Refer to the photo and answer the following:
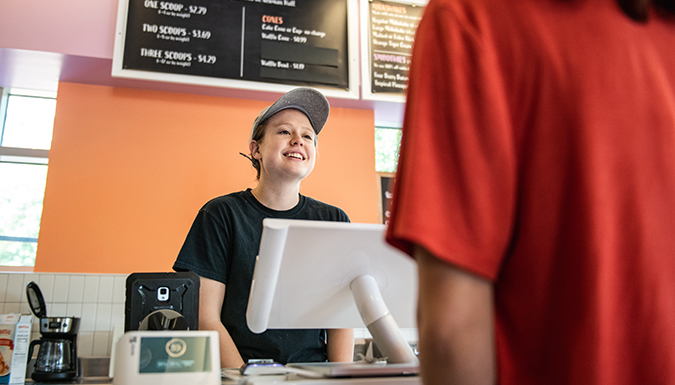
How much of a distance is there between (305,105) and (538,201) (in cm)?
132

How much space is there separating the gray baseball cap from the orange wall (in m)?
1.19

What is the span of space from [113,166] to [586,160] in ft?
8.96

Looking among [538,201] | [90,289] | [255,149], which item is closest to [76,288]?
[90,289]

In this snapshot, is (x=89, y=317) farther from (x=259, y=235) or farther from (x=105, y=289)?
(x=259, y=235)

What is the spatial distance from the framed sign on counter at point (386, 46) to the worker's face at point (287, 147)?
1354 mm

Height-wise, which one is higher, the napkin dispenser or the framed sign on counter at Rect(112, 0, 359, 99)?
the framed sign on counter at Rect(112, 0, 359, 99)

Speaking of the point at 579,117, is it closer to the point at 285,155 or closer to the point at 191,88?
the point at 285,155

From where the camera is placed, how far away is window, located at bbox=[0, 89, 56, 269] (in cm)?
294

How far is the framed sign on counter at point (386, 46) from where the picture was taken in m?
3.02

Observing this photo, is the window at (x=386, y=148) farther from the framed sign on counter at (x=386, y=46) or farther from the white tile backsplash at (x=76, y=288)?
the white tile backsplash at (x=76, y=288)

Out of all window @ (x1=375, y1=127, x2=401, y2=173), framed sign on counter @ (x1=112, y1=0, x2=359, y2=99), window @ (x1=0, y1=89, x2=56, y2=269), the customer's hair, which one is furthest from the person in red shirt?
window @ (x1=0, y1=89, x2=56, y2=269)

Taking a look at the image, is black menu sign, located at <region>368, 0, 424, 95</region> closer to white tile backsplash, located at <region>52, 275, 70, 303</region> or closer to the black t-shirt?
the black t-shirt

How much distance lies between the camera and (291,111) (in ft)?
5.64

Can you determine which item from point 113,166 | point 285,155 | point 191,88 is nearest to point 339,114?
point 191,88
